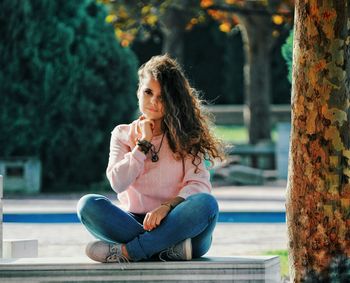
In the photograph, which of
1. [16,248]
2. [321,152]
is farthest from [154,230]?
[16,248]

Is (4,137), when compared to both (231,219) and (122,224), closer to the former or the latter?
(231,219)

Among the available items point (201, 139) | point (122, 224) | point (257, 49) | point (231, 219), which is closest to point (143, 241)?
point (122, 224)

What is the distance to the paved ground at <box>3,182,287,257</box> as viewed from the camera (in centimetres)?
938

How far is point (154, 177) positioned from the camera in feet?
16.3

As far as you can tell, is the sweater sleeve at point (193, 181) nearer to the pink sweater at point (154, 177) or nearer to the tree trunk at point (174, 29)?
the pink sweater at point (154, 177)

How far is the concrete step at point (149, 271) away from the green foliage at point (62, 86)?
11584 millimetres

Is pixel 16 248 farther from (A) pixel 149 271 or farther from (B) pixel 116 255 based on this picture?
(A) pixel 149 271

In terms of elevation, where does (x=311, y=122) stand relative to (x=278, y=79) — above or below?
above

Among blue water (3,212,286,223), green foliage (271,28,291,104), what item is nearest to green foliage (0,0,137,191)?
blue water (3,212,286,223)

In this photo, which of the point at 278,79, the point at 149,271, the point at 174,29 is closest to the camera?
the point at 149,271

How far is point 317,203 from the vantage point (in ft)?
16.4

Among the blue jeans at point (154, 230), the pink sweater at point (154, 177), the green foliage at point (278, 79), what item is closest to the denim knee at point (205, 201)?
the blue jeans at point (154, 230)

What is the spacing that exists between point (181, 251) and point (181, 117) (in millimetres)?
664

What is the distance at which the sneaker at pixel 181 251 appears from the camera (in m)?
4.78
